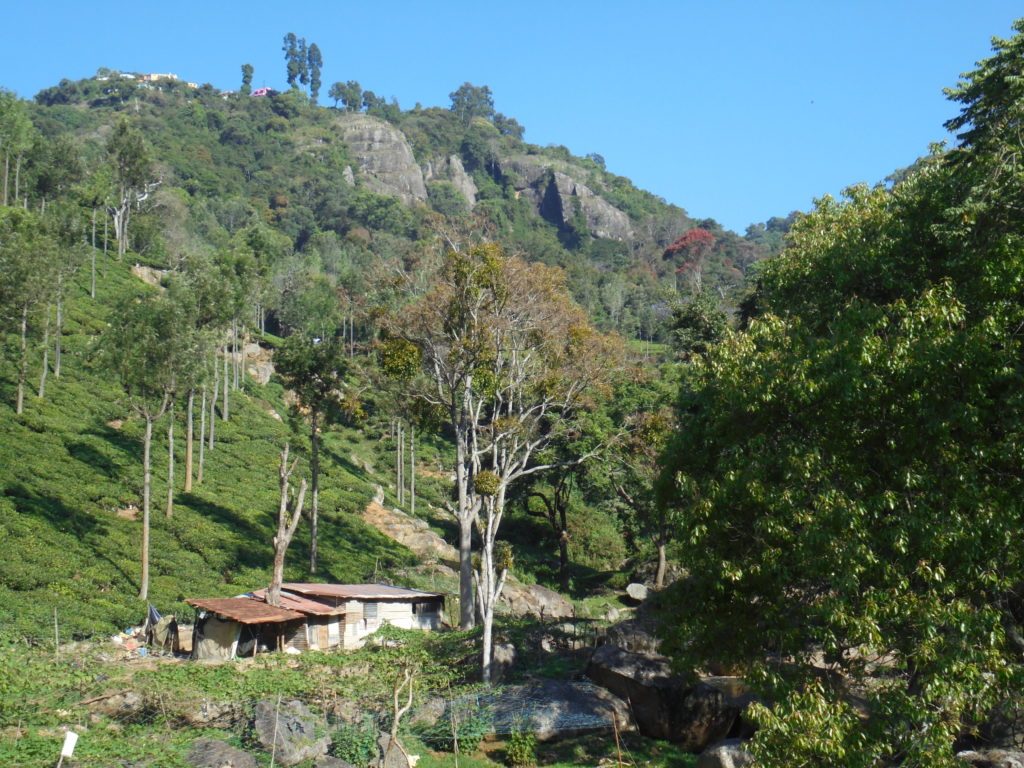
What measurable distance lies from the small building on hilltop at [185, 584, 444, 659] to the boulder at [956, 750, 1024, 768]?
56.3 ft

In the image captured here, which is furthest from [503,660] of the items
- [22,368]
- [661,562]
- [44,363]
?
[44,363]

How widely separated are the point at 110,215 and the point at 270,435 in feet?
137

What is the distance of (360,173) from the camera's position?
7475 inches

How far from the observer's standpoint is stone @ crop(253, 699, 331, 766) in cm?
1549

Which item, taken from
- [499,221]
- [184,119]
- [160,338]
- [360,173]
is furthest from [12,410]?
[184,119]

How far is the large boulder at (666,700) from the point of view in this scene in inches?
705

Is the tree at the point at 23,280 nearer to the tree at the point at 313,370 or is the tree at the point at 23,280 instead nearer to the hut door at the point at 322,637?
the tree at the point at 313,370

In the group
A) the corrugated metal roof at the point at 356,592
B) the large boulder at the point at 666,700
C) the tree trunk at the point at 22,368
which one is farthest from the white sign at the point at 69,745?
the tree trunk at the point at 22,368

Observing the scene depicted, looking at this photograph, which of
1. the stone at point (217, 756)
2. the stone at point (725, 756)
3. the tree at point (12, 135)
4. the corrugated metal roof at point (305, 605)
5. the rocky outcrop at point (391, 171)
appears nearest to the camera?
the stone at point (217, 756)

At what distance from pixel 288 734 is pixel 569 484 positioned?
3016 cm

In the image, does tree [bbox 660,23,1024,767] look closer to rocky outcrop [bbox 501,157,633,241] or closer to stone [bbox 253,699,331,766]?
stone [bbox 253,699,331,766]

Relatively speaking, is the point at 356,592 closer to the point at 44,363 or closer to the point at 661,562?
the point at 661,562

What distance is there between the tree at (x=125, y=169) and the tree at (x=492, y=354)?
56.0 metres

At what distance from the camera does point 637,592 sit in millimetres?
39188
